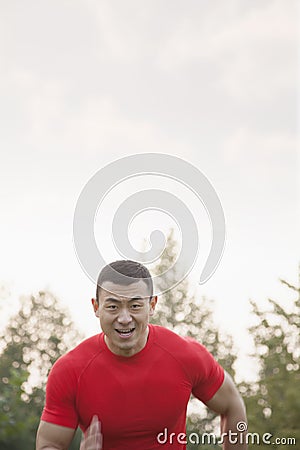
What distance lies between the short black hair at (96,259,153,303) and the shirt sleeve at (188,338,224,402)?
56 centimetres

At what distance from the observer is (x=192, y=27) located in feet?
51.8

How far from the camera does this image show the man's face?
4316mm

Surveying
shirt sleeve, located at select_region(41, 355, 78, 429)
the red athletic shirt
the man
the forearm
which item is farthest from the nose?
the forearm

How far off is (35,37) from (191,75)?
336 cm

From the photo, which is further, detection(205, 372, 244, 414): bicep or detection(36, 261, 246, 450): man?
detection(205, 372, 244, 414): bicep

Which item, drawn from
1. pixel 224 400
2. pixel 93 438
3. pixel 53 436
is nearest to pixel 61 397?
pixel 53 436

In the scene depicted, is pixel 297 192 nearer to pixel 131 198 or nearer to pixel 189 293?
pixel 131 198

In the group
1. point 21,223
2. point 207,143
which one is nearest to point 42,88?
point 21,223

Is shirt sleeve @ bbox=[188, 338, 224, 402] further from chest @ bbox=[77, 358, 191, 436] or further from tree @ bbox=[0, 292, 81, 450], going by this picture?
tree @ bbox=[0, 292, 81, 450]

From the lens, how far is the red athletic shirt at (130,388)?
4404 mm

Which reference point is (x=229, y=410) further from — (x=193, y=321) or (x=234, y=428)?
(x=193, y=321)

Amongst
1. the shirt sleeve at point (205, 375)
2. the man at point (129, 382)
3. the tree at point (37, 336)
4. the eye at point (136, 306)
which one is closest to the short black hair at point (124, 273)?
the man at point (129, 382)

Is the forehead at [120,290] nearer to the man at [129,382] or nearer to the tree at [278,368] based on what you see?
the man at [129,382]

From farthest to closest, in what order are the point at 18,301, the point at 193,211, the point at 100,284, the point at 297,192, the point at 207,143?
the point at 18,301 → the point at 207,143 → the point at 297,192 → the point at 193,211 → the point at 100,284
